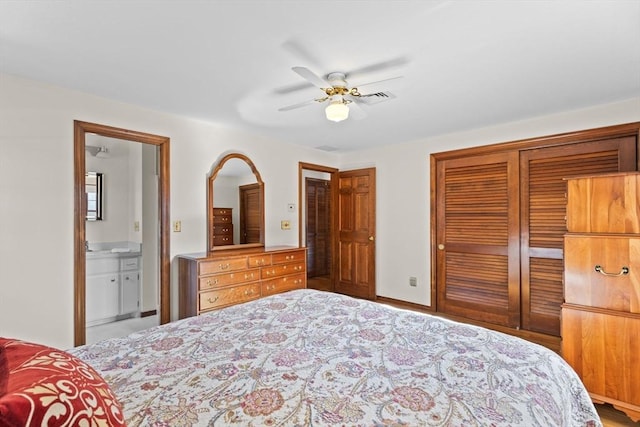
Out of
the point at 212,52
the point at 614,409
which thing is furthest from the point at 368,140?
the point at 614,409

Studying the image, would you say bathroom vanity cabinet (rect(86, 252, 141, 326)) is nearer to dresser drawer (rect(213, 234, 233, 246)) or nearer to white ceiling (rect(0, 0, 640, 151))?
dresser drawer (rect(213, 234, 233, 246))

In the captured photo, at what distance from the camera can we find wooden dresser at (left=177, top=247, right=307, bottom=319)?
3.05m

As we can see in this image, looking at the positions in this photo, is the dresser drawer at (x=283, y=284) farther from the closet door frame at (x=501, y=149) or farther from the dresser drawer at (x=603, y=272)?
the dresser drawer at (x=603, y=272)

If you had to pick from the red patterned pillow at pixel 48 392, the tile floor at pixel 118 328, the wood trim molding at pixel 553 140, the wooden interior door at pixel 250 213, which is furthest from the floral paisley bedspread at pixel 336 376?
the wood trim molding at pixel 553 140

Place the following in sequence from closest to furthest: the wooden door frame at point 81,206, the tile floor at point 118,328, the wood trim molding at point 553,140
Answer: the wooden door frame at point 81,206, the wood trim molding at point 553,140, the tile floor at point 118,328

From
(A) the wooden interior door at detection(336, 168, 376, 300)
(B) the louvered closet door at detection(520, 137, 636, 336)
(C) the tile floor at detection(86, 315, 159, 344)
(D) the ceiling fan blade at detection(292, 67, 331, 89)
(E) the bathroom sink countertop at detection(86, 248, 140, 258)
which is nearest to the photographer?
(D) the ceiling fan blade at detection(292, 67, 331, 89)

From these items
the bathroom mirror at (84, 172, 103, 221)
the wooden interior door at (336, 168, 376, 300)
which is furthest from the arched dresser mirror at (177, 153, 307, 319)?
the bathroom mirror at (84, 172, 103, 221)

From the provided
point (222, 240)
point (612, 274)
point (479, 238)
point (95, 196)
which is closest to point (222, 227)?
point (222, 240)

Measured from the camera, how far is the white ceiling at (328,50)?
5.30 ft

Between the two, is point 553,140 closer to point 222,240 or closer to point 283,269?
point 283,269

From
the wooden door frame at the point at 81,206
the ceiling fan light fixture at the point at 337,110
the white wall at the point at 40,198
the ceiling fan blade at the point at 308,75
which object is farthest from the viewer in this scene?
the wooden door frame at the point at 81,206

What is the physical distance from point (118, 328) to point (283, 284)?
1.89 metres

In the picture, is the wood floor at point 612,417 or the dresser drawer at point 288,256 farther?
the dresser drawer at point 288,256

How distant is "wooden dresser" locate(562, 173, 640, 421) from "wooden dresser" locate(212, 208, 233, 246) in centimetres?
319
